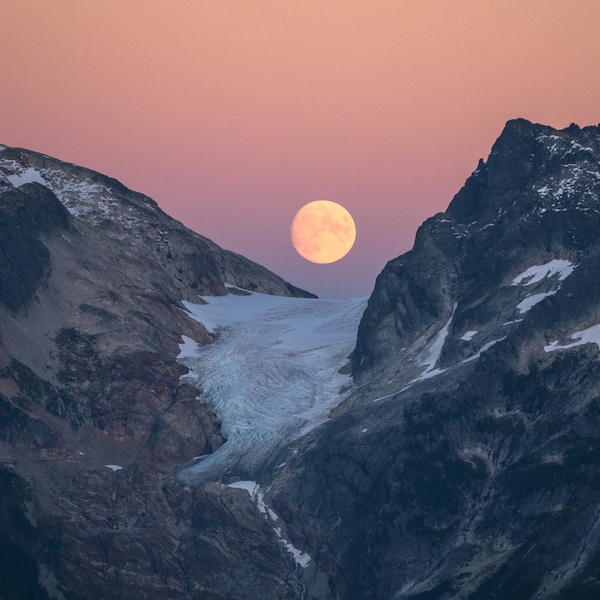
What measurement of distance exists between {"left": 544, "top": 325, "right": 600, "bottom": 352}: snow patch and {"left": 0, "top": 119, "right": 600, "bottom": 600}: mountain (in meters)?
0.18

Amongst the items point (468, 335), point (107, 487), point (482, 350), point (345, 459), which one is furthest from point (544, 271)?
point (107, 487)

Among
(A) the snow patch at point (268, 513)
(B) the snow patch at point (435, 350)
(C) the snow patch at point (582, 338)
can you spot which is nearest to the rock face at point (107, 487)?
(A) the snow patch at point (268, 513)

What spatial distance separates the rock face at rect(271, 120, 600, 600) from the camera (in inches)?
6289

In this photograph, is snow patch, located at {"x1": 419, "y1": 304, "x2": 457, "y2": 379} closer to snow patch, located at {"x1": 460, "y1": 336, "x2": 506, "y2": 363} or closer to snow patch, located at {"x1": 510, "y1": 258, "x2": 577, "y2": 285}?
snow patch, located at {"x1": 460, "y1": 336, "x2": 506, "y2": 363}

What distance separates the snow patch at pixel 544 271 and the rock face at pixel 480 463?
0.70ft

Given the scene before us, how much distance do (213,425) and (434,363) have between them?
26.0 metres

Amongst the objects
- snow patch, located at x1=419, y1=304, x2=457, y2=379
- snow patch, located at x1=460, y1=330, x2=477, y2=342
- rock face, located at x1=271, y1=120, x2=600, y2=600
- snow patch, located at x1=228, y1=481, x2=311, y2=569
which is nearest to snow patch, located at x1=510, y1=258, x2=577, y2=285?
rock face, located at x1=271, y1=120, x2=600, y2=600

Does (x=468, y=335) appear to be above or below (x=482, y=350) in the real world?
above

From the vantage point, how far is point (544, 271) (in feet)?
627

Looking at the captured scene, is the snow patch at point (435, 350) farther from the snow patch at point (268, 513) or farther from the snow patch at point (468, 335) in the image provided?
the snow patch at point (268, 513)

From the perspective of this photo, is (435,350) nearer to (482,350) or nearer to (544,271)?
(482,350)

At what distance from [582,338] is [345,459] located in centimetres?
2790

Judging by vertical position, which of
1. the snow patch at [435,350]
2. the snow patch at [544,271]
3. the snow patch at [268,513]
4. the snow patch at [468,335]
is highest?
the snow patch at [544,271]

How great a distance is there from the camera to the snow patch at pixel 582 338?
173 m
